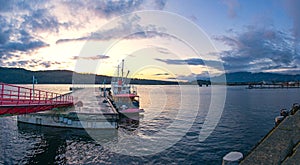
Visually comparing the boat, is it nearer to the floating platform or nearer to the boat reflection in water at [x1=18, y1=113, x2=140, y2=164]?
the boat reflection in water at [x1=18, y1=113, x2=140, y2=164]

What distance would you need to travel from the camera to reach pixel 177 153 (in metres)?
25.4

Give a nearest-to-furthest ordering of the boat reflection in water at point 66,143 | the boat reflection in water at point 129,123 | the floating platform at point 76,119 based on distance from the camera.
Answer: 1. the boat reflection in water at point 66,143
2. the floating platform at point 76,119
3. the boat reflection in water at point 129,123

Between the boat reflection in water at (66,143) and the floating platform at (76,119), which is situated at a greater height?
the floating platform at (76,119)

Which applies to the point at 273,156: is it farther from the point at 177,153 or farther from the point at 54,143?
the point at 54,143

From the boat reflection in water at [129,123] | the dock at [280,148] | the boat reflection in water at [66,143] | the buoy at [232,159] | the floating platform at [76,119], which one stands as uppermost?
the dock at [280,148]

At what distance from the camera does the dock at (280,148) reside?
6875mm

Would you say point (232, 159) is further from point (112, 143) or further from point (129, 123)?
point (129, 123)

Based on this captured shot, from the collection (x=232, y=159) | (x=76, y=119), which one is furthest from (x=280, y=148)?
(x=76, y=119)

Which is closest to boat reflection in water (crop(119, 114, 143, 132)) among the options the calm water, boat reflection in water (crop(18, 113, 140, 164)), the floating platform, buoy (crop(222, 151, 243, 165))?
boat reflection in water (crop(18, 113, 140, 164))

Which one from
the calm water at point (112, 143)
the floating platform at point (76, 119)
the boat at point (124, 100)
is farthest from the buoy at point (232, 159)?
the boat at point (124, 100)

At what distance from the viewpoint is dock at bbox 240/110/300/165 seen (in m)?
6.88

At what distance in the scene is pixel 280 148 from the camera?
743cm

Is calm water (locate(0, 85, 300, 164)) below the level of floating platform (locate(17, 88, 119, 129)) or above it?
below

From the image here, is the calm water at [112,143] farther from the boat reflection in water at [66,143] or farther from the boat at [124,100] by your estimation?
the boat at [124,100]
